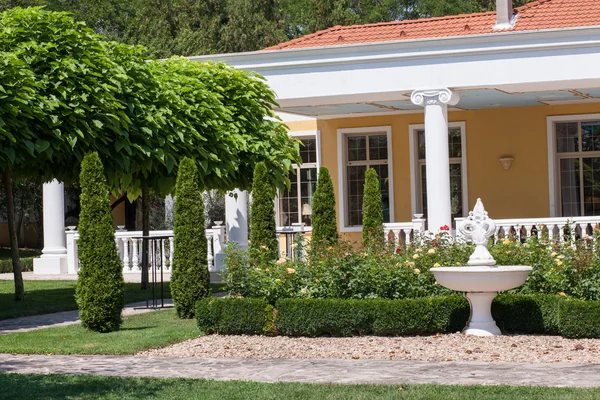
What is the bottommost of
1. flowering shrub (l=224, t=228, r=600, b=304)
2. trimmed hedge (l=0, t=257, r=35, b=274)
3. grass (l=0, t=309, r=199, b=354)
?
grass (l=0, t=309, r=199, b=354)

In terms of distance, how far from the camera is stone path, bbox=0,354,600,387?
338 inches

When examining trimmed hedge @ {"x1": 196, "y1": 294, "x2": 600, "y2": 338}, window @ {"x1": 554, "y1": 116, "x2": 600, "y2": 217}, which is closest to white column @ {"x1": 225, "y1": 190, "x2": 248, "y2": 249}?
window @ {"x1": 554, "y1": 116, "x2": 600, "y2": 217}

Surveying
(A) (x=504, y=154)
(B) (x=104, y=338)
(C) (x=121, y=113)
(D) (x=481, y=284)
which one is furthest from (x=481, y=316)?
(A) (x=504, y=154)

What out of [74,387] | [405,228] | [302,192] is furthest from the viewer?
[302,192]

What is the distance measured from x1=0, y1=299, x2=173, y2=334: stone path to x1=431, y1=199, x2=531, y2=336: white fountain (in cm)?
594

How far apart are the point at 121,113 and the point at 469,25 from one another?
8407 mm

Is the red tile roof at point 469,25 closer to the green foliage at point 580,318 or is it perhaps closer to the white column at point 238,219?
the white column at point 238,219

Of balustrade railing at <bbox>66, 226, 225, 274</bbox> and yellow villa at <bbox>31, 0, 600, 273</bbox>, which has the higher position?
yellow villa at <bbox>31, 0, 600, 273</bbox>

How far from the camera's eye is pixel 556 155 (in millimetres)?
21281

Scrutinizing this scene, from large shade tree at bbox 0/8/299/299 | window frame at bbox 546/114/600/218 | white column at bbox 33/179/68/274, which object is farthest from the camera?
white column at bbox 33/179/68/274

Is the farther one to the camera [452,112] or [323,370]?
[452,112]

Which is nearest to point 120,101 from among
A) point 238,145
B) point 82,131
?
point 82,131

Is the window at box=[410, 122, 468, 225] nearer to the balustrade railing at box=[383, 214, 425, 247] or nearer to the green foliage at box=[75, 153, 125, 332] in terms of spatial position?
the balustrade railing at box=[383, 214, 425, 247]

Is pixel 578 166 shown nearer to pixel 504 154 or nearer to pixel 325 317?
pixel 504 154
